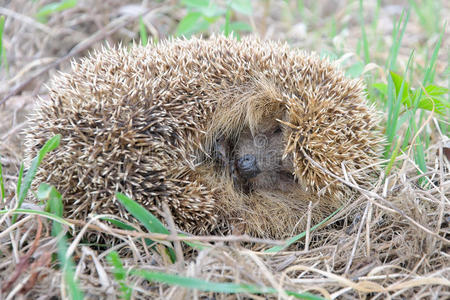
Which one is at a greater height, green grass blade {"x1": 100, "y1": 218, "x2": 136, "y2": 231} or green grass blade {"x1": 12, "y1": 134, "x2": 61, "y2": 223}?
green grass blade {"x1": 12, "y1": 134, "x2": 61, "y2": 223}

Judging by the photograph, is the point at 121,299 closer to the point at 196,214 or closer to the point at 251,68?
the point at 196,214

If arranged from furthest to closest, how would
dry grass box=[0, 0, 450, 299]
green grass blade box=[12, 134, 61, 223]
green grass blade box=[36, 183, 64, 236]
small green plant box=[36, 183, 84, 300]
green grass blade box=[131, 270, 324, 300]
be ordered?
green grass blade box=[12, 134, 61, 223], green grass blade box=[36, 183, 64, 236], dry grass box=[0, 0, 450, 299], small green plant box=[36, 183, 84, 300], green grass blade box=[131, 270, 324, 300]

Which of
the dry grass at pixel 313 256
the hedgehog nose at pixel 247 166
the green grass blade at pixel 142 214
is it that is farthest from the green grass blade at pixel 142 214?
the hedgehog nose at pixel 247 166

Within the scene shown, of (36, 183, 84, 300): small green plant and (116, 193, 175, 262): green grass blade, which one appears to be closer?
(36, 183, 84, 300): small green plant

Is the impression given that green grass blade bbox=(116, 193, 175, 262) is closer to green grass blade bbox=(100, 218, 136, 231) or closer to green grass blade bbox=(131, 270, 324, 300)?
green grass blade bbox=(100, 218, 136, 231)

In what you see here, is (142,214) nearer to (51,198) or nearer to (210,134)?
(51,198)

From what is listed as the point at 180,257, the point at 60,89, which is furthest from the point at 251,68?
the point at 180,257

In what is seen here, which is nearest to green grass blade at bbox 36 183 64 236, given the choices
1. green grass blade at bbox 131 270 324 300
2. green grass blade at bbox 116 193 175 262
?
green grass blade at bbox 116 193 175 262

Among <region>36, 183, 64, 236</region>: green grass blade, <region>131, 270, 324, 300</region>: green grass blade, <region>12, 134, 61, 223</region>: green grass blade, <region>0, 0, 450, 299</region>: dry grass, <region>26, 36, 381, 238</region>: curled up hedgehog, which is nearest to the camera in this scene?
<region>131, 270, 324, 300</region>: green grass blade
